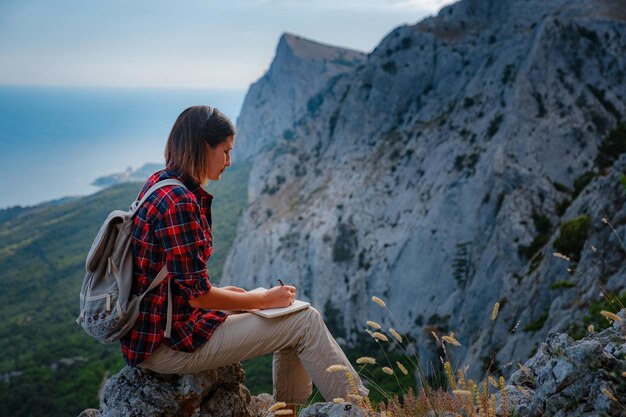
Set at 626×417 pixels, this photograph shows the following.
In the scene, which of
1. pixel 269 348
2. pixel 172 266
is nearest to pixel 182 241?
pixel 172 266

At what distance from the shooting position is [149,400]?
4.96m

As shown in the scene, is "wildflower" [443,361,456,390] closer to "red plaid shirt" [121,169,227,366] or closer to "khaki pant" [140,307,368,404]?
"khaki pant" [140,307,368,404]

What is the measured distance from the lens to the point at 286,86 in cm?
12950

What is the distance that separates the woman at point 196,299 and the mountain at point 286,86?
392 ft

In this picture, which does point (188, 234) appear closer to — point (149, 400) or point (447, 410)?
point (149, 400)

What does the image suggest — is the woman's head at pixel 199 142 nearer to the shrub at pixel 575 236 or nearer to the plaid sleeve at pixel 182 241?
the plaid sleeve at pixel 182 241

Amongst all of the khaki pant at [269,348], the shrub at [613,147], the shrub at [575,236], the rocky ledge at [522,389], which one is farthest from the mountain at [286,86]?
the khaki pant at [269,348]

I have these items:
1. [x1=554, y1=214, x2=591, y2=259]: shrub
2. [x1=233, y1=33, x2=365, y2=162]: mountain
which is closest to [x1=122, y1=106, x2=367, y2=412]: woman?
[x1=554, y1=214, x2=591, y2=259]: shrub

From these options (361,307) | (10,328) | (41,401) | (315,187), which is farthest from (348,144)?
(10,328)

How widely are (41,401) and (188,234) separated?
6125 centimetres

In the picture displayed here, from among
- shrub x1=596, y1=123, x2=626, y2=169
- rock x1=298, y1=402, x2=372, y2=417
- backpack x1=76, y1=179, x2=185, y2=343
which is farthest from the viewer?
shrub x1=596, y1=123, x2=626, y2=169

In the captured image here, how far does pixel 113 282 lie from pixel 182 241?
81 centimetres

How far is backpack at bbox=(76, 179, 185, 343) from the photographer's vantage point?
14.1ft

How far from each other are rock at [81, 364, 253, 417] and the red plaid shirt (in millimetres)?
381
